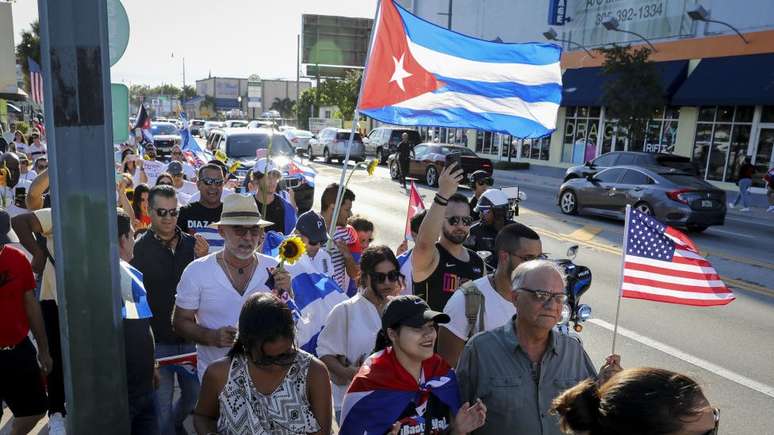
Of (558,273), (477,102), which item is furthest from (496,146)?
(558,273)

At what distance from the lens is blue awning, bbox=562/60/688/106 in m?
24.7

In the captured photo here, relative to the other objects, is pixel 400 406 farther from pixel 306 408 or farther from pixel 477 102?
pixel 477 102

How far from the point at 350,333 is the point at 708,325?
19.2 feet

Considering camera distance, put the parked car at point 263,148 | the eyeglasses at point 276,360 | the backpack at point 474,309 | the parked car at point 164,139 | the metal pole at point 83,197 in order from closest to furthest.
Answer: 1. the metal pole at point 83,197
2. the eyeglasses at point 276,360
3. the backpack at point 474,309
4. the parked car at point 263,148
5. the parked car at point 164,139

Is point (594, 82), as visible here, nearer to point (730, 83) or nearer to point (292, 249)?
point (730, 83)

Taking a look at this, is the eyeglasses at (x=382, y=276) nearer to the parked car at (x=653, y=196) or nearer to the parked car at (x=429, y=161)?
the parked car at (x=653, y=196)

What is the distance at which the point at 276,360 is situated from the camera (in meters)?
2.59

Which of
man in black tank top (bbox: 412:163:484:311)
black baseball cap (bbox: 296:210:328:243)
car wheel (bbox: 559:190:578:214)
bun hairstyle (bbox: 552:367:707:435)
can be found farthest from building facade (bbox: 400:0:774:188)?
bun hairstyle (bbox: 552:367:707:435)

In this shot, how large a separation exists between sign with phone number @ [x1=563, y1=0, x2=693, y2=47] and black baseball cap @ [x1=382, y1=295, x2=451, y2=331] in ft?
88.7

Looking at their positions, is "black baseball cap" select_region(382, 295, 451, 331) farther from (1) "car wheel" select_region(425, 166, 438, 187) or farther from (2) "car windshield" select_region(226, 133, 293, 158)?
(1) "car wheel" select_region(425, 166, 438, 187)

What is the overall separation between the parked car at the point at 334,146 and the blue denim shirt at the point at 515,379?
28055 millimetres

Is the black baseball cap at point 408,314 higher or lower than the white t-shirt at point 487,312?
higher

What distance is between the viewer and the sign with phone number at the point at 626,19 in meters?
25.9

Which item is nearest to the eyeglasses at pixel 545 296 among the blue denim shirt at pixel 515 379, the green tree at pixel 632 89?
the blue denim shirt at pixel 515 379
